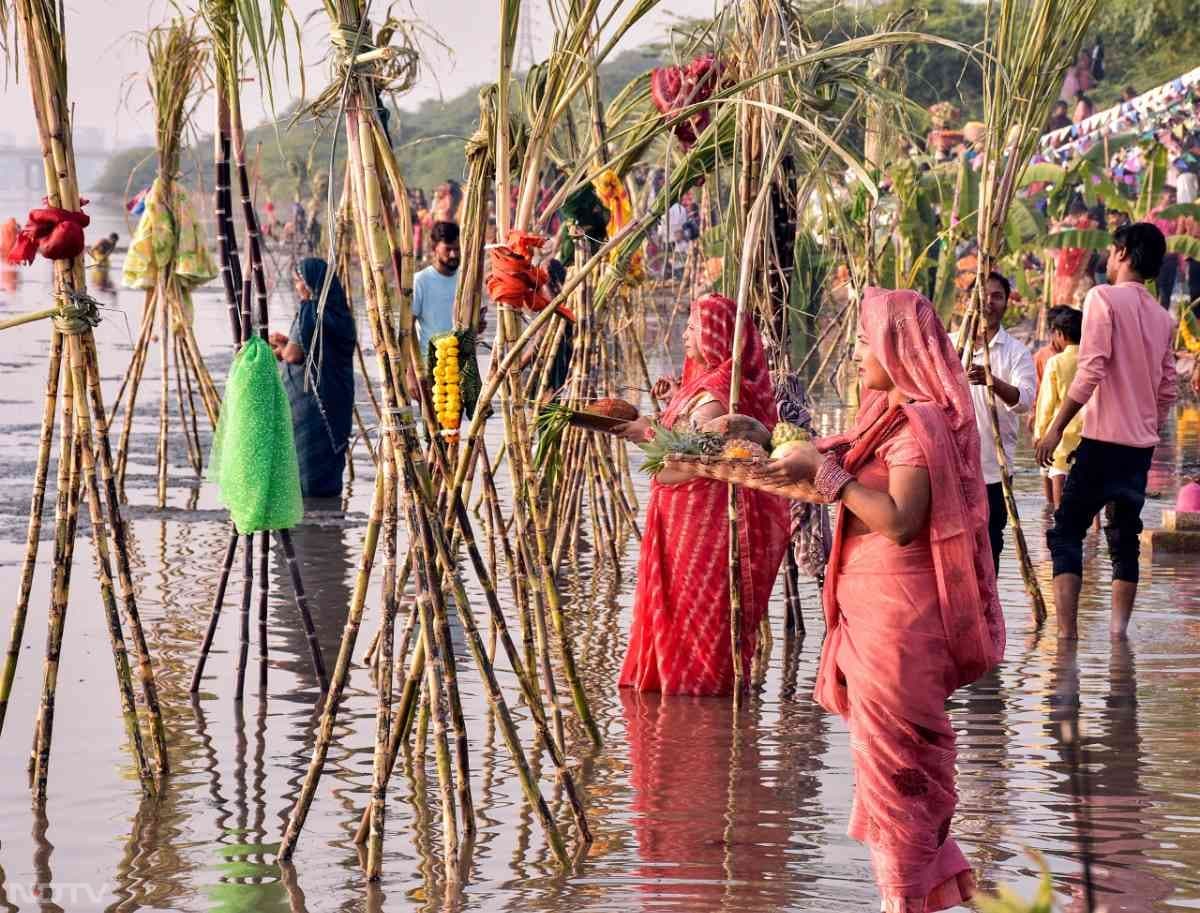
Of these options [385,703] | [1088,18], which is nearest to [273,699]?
[385,703]

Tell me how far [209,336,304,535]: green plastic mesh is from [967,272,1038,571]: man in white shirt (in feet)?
9.86

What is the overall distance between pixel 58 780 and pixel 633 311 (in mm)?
5074

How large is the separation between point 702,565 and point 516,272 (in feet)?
5.91

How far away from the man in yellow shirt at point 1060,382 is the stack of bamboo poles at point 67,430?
5365mm

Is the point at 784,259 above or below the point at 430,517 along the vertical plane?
above

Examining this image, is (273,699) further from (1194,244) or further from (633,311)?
(1194,244)

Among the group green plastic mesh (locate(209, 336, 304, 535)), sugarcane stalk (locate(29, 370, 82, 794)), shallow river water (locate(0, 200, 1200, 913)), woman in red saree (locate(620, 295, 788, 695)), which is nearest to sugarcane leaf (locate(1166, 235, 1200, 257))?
shallow river water (locate(0, 200, 1200, 913))

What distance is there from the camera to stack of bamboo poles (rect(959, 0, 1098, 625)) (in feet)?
23.8

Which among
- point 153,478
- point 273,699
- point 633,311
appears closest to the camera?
point 273,699

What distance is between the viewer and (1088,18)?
7.20 meters

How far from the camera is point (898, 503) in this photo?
397 centimetres

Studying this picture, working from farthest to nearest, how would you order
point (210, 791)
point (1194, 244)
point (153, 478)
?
point (1194, 244), point (153, 478), point (210, 791)

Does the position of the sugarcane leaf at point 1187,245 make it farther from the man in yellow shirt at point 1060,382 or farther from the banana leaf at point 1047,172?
the man in yellow shirt at point 1060,382

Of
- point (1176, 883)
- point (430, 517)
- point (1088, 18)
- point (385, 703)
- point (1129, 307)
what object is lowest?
point (1176, 883)
